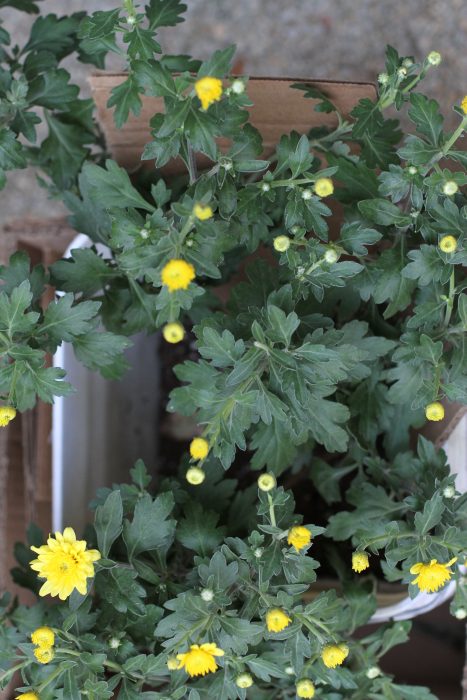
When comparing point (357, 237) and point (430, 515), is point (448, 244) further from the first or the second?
point (430, 515)

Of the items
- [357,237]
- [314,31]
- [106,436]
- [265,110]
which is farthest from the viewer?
[314,31]

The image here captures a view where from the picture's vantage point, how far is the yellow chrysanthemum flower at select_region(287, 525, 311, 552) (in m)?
0.86

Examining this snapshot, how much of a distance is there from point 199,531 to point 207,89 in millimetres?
600

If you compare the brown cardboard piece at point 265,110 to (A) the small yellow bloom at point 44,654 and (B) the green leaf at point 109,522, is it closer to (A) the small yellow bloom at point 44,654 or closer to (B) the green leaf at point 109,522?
(B) the green leaf at point 109,522

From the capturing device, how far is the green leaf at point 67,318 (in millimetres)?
988

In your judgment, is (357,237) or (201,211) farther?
(357,237)

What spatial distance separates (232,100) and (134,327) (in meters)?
0.39

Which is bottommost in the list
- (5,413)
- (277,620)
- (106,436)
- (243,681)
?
(106,436)

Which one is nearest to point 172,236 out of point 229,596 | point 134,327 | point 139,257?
point 139,257

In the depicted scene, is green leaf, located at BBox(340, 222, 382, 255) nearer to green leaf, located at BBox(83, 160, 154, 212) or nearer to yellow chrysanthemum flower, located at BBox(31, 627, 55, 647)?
green leaf, located at BBox(83, 160, 154, 212)

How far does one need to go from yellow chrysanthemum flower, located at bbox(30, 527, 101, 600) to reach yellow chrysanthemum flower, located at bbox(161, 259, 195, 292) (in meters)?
0.34

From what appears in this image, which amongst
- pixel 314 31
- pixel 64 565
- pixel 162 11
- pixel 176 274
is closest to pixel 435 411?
pixel 176 274

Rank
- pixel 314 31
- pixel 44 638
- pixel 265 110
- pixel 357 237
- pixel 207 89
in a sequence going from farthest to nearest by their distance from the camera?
1. pixel 314 31
2. pixel 265 110
3. pixel 357 237
4. pixel 44 638
5. pixel 207 89

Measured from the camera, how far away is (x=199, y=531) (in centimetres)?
105
